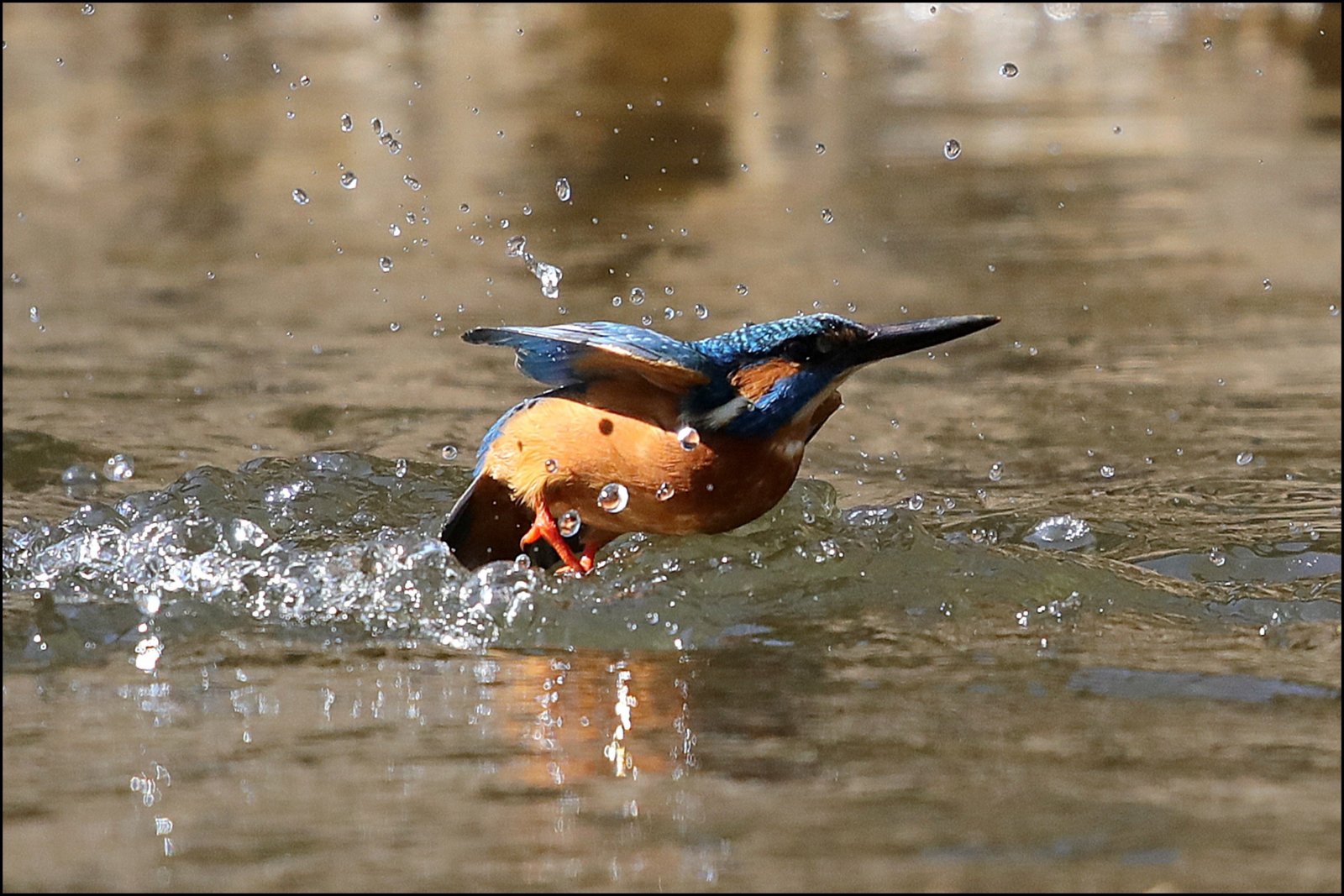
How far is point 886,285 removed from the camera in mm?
6984

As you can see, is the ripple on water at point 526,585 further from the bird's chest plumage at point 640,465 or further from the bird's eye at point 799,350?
the bird's eye at point 799,350

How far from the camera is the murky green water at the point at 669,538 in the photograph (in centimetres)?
267

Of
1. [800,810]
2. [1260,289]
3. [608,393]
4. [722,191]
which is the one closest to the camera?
[800,810]

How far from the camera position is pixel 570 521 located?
3.82 meters

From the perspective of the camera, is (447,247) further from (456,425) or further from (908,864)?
(908,864)

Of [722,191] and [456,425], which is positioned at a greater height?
[722,191]

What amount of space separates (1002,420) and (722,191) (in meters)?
3.41

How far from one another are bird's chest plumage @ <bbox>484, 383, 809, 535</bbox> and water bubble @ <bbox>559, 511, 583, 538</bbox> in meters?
0.01

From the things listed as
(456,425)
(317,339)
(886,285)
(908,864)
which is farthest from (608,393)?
(886,285)

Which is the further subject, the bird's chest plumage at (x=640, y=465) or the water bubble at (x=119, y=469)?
the water bubble at (x=119, y=469)

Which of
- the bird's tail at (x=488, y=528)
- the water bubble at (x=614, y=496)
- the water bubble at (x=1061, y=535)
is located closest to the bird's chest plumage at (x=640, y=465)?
the water bubble at (x=614, y=496)

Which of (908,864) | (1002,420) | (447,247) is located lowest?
(908,864)

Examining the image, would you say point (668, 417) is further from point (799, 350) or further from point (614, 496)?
point (799, 350)

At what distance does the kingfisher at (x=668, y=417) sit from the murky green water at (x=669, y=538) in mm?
178
